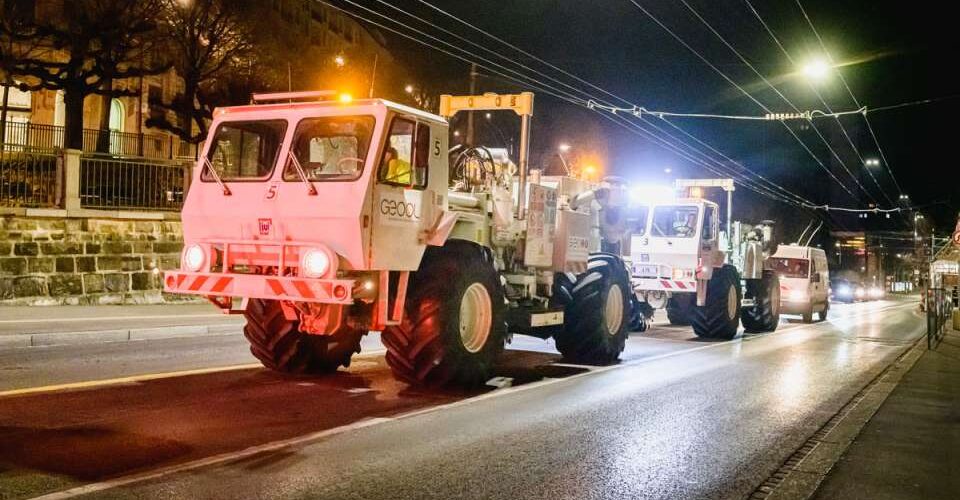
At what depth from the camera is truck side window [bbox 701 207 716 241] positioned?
57.0 ft

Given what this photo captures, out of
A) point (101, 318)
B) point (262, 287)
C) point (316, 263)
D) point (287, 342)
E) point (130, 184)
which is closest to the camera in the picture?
point (316, 263)

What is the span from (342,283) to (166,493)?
3007 millimetres

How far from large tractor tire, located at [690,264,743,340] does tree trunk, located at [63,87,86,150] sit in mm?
17072

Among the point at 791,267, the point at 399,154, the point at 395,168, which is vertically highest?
the point at 399,154

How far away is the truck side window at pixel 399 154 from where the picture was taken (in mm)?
8367

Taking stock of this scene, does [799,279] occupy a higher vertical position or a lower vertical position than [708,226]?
lower

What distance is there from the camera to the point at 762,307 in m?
20.8

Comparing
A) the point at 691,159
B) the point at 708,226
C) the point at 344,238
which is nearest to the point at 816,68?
the point at 708,226

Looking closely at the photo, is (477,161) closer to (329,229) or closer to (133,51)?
(329,229)

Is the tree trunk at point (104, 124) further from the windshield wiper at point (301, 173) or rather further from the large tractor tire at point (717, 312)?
the windshield wiper at point (301, 173)

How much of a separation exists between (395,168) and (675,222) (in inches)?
410

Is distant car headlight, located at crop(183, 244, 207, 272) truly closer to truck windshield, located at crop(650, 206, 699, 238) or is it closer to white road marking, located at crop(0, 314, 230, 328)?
white road marking, located at crop(0, 314, 230, 328)

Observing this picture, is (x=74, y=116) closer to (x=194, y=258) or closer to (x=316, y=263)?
(x=194, y=258)

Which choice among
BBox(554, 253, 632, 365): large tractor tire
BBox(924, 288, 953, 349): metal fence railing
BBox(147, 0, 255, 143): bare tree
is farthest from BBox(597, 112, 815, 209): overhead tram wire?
BBox(554, 253, 632, 365): large tractor tire
